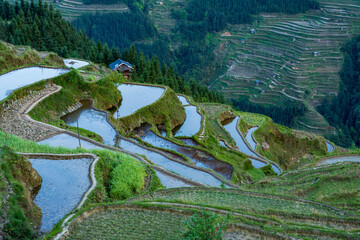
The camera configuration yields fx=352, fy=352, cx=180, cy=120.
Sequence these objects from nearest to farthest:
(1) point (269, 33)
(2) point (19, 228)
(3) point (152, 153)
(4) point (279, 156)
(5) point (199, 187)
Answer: (2) point (19, 228)
(5) point (199, 187)
(3) point (152, 153)
(4) point (279, 156)
(1) point (269, 33)

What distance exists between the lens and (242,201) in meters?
12.3

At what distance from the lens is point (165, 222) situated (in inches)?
381

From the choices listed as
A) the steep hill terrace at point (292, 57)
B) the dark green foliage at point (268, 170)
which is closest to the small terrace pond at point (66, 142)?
the dark green foliage at point (268, 170)

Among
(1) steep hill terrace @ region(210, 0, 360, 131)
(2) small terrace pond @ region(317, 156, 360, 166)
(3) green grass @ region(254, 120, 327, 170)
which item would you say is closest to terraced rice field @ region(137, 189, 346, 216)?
(2) small terrace pond @ region(317, 156, 360, 166)

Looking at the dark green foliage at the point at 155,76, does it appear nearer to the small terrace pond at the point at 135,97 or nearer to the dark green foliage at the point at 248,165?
the small terrace pond at the point at 135,97

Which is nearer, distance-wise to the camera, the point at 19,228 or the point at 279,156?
the point at 19,228

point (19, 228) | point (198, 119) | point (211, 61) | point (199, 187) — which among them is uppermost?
point (19, 228)

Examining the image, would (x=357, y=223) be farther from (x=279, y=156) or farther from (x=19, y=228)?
(x=279, y=156)

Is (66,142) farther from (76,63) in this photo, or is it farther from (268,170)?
(76,63)

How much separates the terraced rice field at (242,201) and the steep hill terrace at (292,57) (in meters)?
47.5

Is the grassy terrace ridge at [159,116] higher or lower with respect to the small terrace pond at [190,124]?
higher

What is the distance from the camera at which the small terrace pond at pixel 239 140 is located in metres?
22.5

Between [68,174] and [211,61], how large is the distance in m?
70.4

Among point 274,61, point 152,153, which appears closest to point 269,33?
point 274,61
